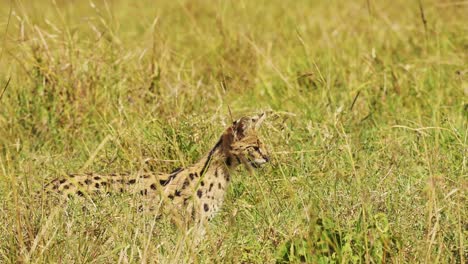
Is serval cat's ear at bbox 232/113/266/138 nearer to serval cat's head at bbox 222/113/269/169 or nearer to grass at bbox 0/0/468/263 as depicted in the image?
serval cat's head at bbox 222/113/269/169

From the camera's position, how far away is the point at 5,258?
12.9 ft

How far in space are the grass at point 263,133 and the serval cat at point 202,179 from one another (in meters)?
0.09

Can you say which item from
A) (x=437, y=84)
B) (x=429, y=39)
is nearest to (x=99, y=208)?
(x=437, y=84)

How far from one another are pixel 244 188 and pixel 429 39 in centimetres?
246

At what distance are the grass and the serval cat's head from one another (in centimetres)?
9

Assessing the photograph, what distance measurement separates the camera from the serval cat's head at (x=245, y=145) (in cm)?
499

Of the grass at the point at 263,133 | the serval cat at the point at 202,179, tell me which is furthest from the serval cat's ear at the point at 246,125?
the grass at the point at 263,133

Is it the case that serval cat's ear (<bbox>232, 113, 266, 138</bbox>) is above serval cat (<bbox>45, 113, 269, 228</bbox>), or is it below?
above

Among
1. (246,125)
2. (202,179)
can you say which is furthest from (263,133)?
(202,179)

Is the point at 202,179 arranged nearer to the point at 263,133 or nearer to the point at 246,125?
the point at 246,125

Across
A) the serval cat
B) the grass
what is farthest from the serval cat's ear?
the grass

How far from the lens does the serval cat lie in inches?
188

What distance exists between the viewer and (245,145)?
5.02 m

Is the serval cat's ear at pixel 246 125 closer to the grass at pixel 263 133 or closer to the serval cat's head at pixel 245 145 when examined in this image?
the serval cat's head at pixel 245 145
